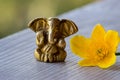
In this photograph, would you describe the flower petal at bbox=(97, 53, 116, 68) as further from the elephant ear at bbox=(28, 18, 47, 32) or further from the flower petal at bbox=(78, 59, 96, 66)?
the elephant ear at bbox=(28, 18, 47, 32)

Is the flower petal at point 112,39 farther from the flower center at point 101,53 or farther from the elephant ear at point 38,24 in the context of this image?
the elephant ear at point 38,24

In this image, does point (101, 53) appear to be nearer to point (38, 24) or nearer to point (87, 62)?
point (87, 62)

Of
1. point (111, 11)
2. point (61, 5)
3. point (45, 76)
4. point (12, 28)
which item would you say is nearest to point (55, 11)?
point (61, 5)

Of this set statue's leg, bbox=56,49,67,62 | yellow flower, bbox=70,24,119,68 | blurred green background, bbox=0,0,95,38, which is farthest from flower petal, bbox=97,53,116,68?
blurred green background, bbox=0,0,95,38

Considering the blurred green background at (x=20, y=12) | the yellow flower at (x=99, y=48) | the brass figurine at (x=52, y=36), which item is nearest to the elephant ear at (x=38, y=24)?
the brass figurine at (x=52, y=36)

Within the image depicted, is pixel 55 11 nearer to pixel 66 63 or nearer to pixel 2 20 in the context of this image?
pixel 2 20

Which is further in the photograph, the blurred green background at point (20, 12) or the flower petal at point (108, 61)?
the blurred green background at point (20, 12)

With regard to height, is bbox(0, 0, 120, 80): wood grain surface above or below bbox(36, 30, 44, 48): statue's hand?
below
